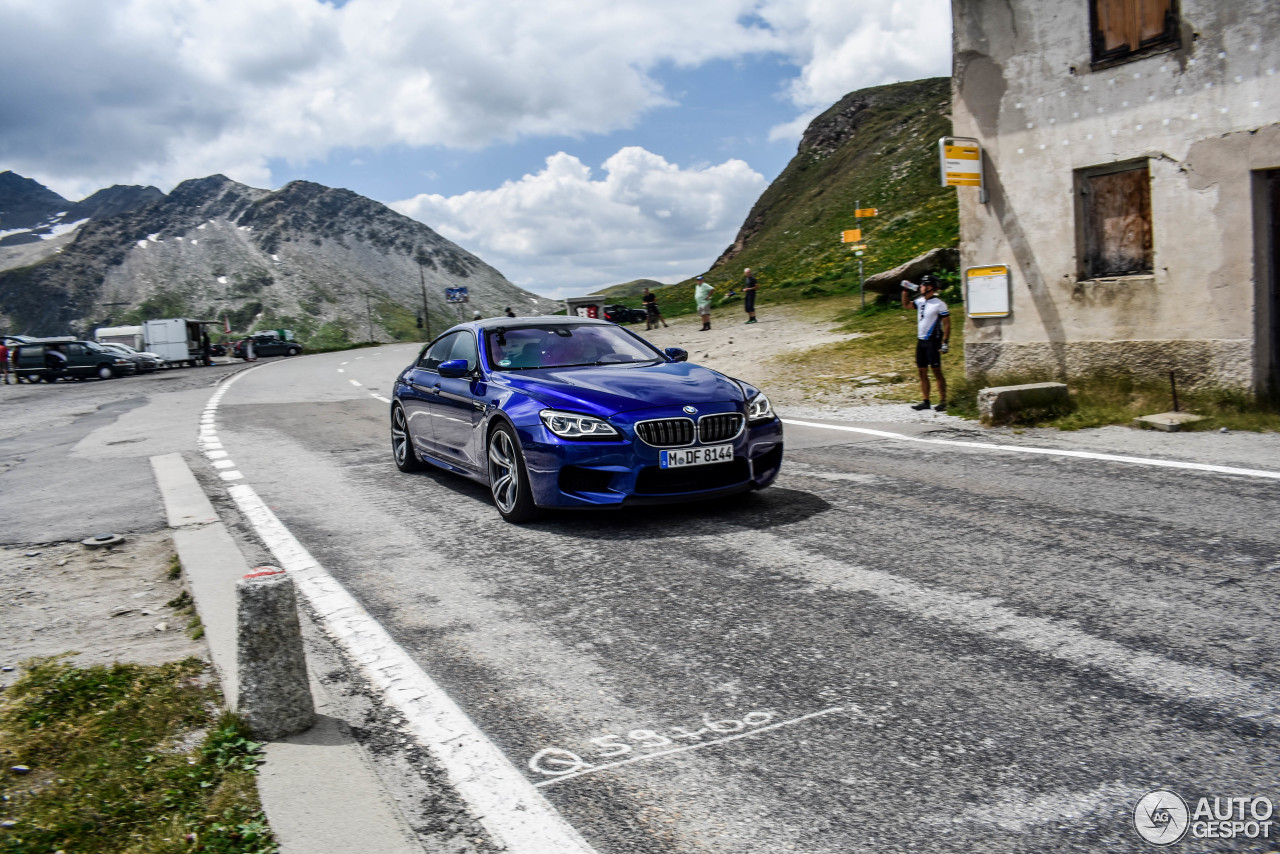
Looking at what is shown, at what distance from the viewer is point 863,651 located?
388 centimetres

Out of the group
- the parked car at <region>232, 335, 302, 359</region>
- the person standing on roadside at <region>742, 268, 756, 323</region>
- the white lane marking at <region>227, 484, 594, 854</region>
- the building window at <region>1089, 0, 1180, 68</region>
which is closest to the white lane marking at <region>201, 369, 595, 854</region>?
the white lane marking at <region>227, 484, 594, 854</region>

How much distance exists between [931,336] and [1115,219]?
8.37 feet

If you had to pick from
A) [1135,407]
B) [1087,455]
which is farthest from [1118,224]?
[1087,455]

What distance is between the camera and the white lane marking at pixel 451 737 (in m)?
2.66

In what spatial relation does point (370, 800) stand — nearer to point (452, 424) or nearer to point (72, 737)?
point (72, 737)

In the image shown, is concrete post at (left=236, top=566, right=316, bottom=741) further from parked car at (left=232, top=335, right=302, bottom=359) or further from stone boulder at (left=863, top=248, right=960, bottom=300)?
parked car at (left=232, top=335, right=302, bottom=359)

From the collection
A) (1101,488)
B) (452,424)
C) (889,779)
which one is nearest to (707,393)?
(452,424)

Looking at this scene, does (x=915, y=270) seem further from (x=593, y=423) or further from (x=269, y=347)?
(x=269, y=347)

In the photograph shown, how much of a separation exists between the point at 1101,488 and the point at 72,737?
21.1 ft

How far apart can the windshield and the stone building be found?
6775 millimetres

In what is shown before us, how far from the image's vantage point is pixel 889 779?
2838 mm

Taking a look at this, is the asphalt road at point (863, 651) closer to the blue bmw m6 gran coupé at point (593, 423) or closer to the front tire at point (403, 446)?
the blue bmw m6 gran coupé at point (593, 423)

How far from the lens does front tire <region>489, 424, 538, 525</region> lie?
21.9 ft

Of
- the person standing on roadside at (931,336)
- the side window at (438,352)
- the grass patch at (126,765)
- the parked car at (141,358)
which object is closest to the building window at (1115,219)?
the person standing on roadside at (931,336)
